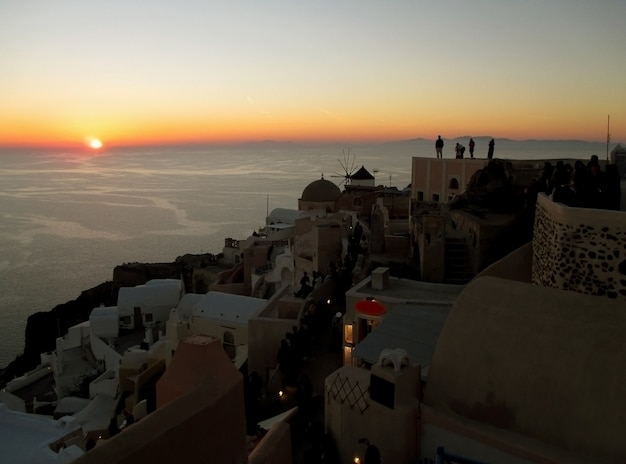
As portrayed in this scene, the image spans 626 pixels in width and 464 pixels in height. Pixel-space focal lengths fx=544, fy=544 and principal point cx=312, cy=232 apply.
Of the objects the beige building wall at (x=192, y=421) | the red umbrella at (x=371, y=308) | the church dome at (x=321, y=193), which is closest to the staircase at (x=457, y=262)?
the red umbrella at (x=371, y=308)

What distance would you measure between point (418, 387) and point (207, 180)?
13993 cm

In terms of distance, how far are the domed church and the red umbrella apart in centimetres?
2326

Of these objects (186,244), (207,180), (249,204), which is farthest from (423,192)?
(207,180)

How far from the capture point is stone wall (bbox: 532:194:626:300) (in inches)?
273

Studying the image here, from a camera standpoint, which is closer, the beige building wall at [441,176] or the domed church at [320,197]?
the beige building wall at [441,176]

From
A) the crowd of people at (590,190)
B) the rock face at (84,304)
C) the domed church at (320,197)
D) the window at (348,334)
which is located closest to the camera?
the crowd of people at (590,190)

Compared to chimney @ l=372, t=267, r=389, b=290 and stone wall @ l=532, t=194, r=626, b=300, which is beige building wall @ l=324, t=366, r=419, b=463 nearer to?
stone wall @ l=532, t=194, r=626, b=300

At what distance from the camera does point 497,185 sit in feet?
49.4

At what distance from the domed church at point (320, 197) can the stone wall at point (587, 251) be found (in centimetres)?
2612

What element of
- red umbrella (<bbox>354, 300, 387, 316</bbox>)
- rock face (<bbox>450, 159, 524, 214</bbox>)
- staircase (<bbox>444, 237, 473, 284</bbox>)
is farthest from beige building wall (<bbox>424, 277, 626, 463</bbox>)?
rock face (<bbox>450, 159, 524, 214</bbox>)

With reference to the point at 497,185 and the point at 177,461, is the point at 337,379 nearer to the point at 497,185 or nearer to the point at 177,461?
the point at 177,461

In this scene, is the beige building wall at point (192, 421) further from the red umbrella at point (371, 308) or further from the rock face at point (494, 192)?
the rock face at point (494, 192)

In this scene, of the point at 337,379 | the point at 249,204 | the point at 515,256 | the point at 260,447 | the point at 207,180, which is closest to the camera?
the point at 260,447

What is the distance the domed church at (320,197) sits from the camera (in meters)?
34.1
